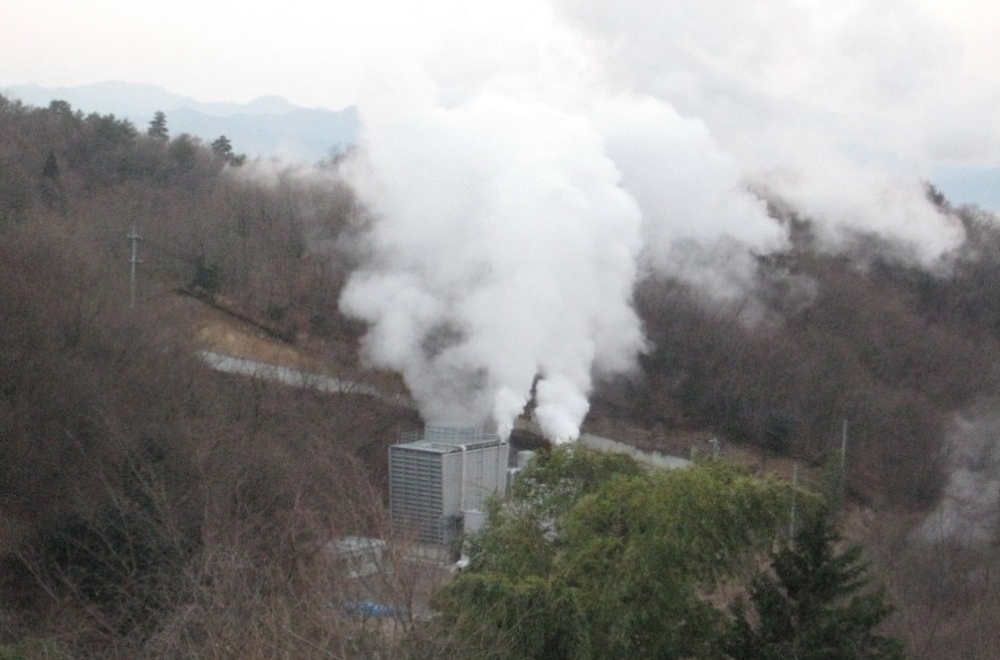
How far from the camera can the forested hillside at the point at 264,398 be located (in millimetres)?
8172

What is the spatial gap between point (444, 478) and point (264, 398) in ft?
17.0

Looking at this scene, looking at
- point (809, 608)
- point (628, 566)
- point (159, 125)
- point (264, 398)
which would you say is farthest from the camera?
point (159, 125)

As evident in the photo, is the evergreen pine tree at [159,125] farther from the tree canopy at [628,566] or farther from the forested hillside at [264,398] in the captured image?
the tree canopy at [628,566]

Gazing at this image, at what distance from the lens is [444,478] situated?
56.5 ft

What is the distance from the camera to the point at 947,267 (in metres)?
36.6

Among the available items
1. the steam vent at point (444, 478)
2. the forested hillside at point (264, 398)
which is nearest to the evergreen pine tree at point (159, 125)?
the forested hillside at point (264, 398)

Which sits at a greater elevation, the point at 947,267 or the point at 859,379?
the point at 947,267

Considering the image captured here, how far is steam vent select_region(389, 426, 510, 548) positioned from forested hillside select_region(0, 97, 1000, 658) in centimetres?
141

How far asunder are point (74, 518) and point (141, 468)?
89cm

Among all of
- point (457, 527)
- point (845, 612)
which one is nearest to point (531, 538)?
point (845, 612)

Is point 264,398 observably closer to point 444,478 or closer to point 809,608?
Answer: point 444,478

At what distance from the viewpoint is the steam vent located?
16.5 metres

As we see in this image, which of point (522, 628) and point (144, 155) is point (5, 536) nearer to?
point (522, 628)

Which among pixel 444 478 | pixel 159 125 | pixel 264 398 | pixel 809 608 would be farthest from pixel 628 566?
pixel 159 125
